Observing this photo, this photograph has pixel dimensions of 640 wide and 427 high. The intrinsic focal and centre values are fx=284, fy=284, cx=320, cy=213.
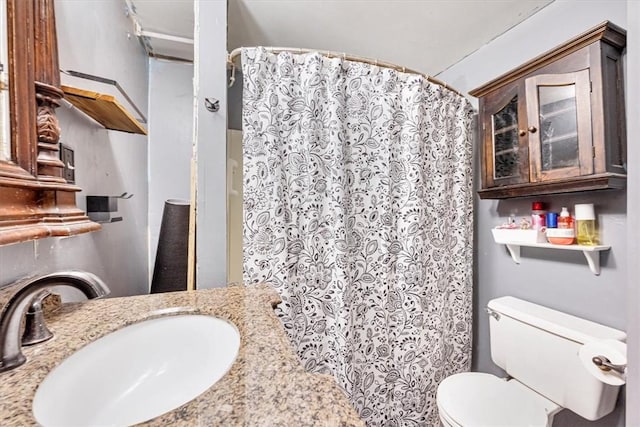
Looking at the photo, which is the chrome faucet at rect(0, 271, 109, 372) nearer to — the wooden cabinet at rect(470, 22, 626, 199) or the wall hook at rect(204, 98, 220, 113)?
the wall hook at rect(204, 98, 220, 113)

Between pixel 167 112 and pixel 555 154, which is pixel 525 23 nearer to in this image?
pixel 555 154

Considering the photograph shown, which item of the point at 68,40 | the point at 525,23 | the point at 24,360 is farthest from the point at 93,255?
the point at 525,23

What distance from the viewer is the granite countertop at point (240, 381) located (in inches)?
14.9

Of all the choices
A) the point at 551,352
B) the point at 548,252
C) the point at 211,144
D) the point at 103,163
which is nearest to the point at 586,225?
the point at 548,252

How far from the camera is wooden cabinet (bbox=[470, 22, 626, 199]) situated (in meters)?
1.10

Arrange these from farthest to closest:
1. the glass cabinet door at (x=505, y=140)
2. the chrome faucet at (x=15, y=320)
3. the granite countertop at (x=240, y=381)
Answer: the glass cabinet door at (x=505, y=140)
the chrome faucet at (x=15, y=320)
the granite countertop at (x=240, y=381)

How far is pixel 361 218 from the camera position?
4.41 ft

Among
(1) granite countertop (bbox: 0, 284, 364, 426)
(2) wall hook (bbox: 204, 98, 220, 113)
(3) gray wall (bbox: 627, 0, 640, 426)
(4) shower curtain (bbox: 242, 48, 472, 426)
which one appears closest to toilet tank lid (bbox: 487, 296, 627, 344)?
(4) shower curtain (bbox: 242, 48, 472, 426)

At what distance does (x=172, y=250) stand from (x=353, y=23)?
1.48m

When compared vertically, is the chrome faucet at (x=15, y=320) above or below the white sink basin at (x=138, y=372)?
above

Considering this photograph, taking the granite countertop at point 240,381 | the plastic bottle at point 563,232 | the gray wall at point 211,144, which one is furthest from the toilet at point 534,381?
the gray wall at point 211,144

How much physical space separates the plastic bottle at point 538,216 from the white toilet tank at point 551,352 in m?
0.41

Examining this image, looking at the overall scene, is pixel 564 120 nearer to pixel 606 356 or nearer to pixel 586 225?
pixel 586 225

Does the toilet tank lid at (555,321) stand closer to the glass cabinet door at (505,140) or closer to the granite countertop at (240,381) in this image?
the glass cabinet door at (505,140)
